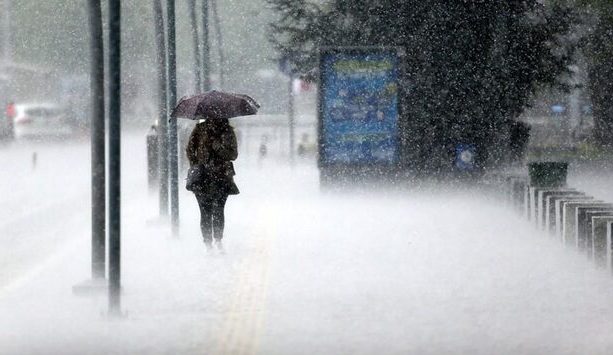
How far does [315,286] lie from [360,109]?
500 inches

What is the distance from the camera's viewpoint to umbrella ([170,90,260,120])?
15492mm

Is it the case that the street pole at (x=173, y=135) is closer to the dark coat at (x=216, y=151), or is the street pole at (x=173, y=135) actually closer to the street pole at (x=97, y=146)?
the dark coat at (x=216, y=151)

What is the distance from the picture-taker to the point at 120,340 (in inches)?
406

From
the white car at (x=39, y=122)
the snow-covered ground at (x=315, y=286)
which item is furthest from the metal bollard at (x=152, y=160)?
the white car at (x=39, y=122)

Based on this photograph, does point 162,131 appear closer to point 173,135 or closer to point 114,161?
point 173,135

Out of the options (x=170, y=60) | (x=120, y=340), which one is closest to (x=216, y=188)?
(x=170, y=60)

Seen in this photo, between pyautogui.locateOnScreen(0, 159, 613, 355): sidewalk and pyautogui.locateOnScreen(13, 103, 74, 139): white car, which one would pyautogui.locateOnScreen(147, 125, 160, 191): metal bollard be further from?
pyautogui.locateOnScreen(13, 103, 74, 139): white car

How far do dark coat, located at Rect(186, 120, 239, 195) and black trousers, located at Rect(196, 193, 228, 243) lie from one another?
0.30ft

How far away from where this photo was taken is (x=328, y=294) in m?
12.7

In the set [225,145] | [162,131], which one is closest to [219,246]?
[225,145]

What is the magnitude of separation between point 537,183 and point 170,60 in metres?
5.68

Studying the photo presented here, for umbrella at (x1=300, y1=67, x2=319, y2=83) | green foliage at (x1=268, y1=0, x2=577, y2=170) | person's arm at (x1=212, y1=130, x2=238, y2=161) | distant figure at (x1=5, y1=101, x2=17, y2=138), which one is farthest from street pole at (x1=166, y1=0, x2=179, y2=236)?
distant figure at (x1=5, y1=101, x2=17, y2=138)

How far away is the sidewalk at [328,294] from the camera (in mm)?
10227

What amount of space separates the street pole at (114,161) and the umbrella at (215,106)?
394 cm
